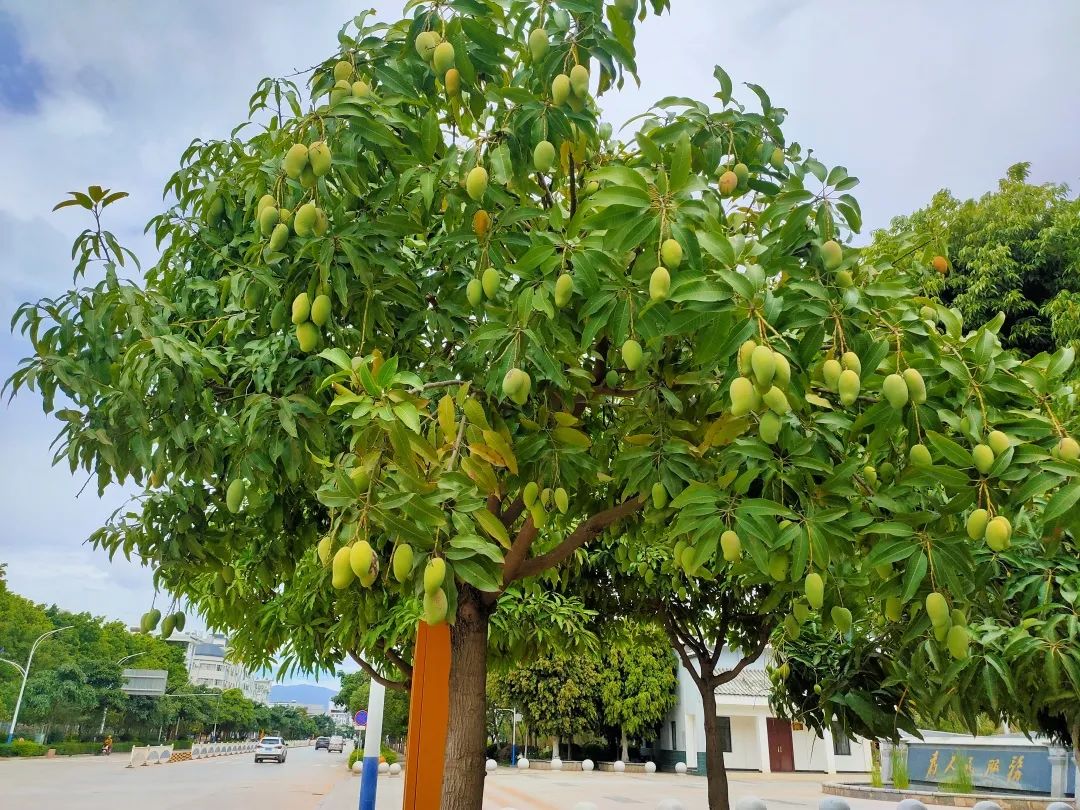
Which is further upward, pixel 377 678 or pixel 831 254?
pixel 831 254

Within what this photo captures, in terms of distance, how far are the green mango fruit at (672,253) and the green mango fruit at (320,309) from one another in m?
1.21

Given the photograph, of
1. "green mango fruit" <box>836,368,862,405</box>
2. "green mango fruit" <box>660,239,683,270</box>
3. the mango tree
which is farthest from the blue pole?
"green mango fruit" <box>660,239,683,270</box>

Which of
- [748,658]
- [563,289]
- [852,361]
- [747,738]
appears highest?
[563,289]

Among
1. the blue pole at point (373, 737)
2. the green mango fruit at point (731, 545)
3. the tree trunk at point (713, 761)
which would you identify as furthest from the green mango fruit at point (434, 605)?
the blue pole at point (373, 737)

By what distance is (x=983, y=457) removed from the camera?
2439mm

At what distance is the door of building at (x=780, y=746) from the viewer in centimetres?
3369

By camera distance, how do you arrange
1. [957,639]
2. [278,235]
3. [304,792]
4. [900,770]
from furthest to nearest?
[304,792], [900,770], [278,235], [957,639]

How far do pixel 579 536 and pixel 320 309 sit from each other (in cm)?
154

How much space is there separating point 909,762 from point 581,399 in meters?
21.8

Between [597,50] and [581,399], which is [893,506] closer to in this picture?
[581,399]

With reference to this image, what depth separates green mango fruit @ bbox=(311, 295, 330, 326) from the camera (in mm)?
2857

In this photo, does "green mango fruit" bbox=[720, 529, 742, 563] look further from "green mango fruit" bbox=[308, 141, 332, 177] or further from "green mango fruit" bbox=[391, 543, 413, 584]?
"green mango fruit" bbox=[308, 141, 332, 177]

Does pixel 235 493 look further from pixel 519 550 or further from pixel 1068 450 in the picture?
pixel 1068 450

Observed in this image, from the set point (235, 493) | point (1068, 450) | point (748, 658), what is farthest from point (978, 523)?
point (748, 658)
